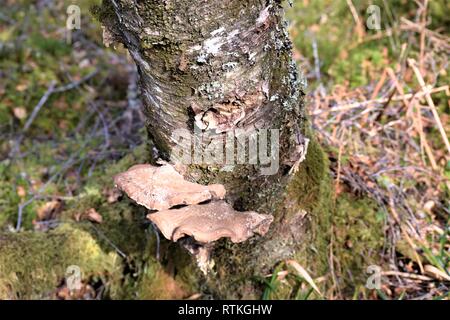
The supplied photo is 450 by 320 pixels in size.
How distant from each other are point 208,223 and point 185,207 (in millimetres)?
129

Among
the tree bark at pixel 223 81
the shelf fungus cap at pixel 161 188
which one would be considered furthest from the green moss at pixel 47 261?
the shelf fungus cap at pixel 161 188

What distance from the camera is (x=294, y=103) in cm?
203

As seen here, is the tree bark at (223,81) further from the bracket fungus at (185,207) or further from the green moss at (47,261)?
the green moss at (47,261)

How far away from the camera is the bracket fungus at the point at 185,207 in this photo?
1701 millimetres

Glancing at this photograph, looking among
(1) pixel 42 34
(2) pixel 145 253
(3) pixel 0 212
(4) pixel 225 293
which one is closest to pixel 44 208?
(3) pixel 0 212

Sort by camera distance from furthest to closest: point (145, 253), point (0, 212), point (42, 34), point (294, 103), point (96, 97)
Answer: point (42, 34) < point (96, 97) < point (0, 212) < point (145, 253) < point (294, 103)

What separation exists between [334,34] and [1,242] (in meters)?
3.34

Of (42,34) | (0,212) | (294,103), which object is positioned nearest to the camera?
(294,103)

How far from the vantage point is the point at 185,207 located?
5.90 feet

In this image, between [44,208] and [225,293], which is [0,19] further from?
[225,293]

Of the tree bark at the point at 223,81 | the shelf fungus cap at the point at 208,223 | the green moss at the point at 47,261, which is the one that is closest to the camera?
the tree bark at the point at 223,81

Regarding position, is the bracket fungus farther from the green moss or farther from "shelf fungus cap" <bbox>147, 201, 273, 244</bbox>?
the green moss

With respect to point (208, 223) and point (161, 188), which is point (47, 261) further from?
point (208, 223)

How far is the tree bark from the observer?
4.94ft
